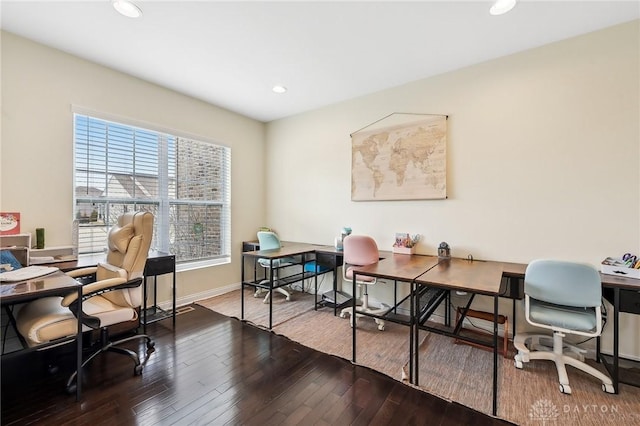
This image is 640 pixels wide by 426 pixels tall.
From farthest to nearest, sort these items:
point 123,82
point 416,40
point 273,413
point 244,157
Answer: point 244,157, point 123,82, point 416,40, point 273,413

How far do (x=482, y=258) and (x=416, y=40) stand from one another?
7.58 ft

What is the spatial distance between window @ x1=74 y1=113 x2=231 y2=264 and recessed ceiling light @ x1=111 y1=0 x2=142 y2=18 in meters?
1.31

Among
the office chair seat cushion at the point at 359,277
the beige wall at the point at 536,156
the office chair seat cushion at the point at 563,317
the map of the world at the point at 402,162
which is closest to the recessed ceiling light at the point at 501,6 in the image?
the beige wall at the point at 536,156

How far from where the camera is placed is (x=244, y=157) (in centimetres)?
450

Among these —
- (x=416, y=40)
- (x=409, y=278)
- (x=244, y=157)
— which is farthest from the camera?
(x=244, y=157)

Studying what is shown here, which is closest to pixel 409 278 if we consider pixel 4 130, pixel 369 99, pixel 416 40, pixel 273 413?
pixel 273 413

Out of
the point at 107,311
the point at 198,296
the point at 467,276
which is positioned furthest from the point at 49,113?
the point at 467,276

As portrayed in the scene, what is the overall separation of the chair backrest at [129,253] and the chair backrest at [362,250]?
1892mm

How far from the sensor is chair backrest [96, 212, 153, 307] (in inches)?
85.8

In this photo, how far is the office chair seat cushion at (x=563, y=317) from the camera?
1947 mm

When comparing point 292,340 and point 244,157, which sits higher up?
point 244,157

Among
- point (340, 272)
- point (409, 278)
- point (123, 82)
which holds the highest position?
point (123, 82)

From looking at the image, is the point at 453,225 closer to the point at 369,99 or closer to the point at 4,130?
the point at 369,99

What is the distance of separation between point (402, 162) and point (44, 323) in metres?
3.50
